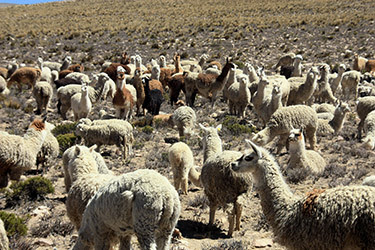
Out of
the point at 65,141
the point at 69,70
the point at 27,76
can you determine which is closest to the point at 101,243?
the point at 65,141

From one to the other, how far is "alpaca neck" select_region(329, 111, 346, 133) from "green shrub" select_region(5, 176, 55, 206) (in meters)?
8.61

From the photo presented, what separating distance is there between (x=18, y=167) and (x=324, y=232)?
5980 mm

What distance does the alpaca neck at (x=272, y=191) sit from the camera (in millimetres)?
4680

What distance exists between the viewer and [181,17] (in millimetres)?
53188

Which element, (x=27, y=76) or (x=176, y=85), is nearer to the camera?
(x=176, y=85)

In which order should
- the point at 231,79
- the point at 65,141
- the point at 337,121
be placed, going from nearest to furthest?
1. the point at 65,141
2. the point at 337,121
3. the point at 231,79

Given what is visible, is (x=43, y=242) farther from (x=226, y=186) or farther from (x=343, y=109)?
(x=343, y=109)

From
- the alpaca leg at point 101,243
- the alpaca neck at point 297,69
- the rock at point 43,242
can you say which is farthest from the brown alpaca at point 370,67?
the alpaca leg at point 101,243

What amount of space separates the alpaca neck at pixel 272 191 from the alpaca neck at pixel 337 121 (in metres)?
7.95

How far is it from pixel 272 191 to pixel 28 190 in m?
4.95

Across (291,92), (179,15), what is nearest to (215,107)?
(291,92)

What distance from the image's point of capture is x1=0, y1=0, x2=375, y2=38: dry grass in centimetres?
4231

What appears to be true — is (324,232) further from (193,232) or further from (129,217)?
(193,232)

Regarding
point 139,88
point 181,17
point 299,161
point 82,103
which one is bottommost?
point 299,161
